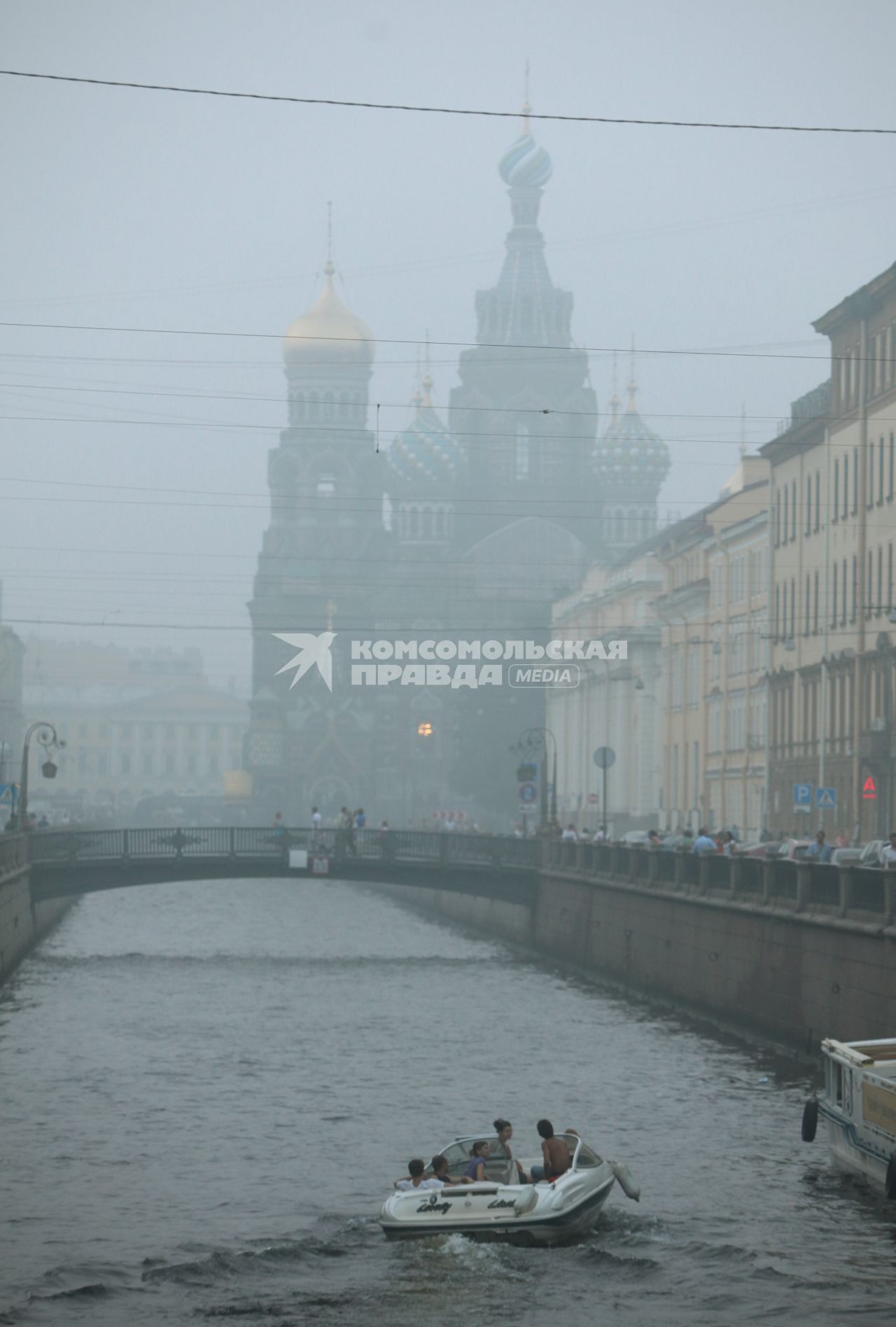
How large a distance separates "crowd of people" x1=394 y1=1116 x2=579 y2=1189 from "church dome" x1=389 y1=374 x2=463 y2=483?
140873 mm

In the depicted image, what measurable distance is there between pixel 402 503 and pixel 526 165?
87.6 feet

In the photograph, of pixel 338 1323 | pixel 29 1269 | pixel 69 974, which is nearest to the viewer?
pixel 338 1323

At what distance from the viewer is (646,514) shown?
166 metres

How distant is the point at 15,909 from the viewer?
5081 cm

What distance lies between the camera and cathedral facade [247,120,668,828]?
6211 inches

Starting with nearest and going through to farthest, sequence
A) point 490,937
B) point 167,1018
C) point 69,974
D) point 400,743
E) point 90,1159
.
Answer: point 90,1159 < point 167,1018 < point 69,974 < point 490,937 < point 400,743

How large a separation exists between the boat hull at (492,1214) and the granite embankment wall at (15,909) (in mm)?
25556

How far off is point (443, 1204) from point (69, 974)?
29.9 m

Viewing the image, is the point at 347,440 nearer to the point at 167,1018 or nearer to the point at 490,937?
the point at 490,937

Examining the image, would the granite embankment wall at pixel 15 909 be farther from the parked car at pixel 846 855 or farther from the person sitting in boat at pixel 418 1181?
the person sitting in boat at pixel 418 1181

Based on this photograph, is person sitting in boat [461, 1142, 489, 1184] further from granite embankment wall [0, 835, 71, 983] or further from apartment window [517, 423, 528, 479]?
apartment window [517, 423, 528, 479]

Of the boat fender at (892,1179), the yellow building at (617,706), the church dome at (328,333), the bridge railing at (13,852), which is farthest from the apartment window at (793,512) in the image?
the church dome at (328,333)

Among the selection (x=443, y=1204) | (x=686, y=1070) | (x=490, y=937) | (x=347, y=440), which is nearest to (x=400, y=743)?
(x=347, y=440)

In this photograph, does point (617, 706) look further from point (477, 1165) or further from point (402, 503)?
point (477, 1165)
